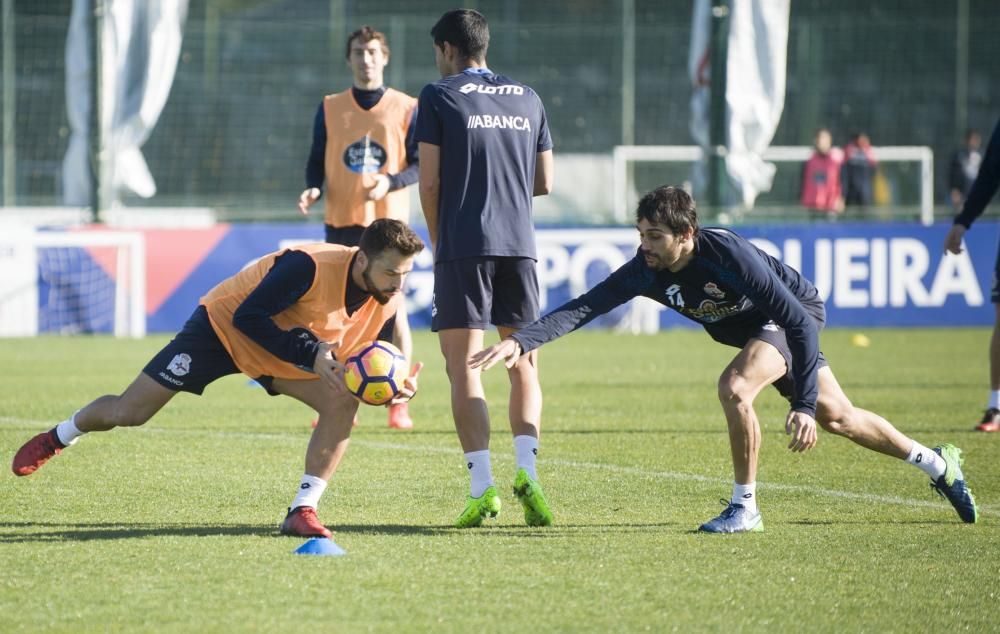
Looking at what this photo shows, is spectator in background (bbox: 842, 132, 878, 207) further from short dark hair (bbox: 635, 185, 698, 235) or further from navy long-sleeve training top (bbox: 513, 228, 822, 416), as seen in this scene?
short dark hair (bbox: 635, 185, 698, 235)

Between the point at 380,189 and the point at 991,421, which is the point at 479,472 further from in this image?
the point at 991,421

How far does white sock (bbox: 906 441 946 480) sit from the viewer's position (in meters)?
6.53

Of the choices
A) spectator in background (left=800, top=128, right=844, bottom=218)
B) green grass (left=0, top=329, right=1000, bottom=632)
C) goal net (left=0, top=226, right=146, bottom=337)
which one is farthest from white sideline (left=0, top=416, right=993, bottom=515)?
spectator in background (left=800, top=128, right=844, bottom=218)

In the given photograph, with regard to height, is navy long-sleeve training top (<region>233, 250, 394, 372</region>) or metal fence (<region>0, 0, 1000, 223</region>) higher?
metal fence (<region>0, 0, 1000, 223</region>)

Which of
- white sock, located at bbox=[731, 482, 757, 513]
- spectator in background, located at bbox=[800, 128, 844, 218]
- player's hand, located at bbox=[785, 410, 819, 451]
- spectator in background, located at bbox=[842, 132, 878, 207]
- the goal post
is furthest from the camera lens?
the goal post

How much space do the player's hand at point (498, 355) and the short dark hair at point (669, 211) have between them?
0.68 m

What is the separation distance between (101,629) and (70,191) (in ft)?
48.4

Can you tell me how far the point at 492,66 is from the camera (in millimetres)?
25031

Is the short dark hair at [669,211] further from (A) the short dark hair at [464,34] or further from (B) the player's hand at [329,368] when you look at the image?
(B) the player's hand at [329,368]

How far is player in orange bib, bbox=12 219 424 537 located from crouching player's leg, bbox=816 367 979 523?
1.67 meters

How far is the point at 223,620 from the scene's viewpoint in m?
4.61

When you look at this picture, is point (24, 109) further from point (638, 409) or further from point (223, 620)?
point (223, 620)

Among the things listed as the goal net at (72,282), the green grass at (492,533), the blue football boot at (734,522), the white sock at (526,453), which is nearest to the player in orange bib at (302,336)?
the green grass at (492,533)

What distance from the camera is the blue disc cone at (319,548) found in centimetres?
555
